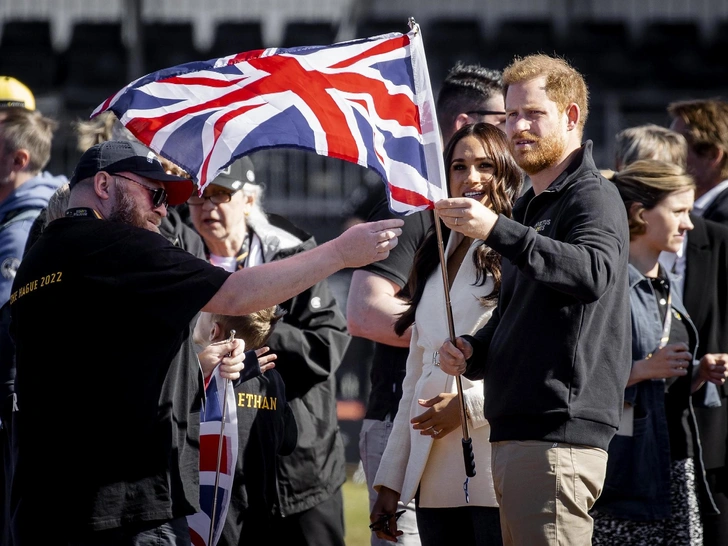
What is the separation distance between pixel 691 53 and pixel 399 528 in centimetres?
1192

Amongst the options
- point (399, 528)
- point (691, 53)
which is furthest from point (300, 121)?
point (691, 53)

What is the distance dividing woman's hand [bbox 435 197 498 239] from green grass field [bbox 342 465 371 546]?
313 cm

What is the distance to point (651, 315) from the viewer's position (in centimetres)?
425

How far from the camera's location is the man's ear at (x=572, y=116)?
3.34 metres

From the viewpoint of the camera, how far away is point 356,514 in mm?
7273

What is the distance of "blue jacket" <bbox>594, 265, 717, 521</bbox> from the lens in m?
4.00

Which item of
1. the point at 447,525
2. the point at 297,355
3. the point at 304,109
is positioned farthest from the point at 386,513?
the point at 304,109

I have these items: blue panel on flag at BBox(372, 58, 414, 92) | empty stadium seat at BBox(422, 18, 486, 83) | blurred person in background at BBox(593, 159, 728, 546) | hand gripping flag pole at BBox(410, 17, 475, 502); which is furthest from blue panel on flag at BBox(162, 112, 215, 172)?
empty stadium seat at BBox(422, 18, 486, 83)

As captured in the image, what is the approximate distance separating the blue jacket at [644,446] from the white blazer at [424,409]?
2.42 ft

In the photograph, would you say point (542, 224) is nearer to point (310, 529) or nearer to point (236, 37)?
point (310, 529)

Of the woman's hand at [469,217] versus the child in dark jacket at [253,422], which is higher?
the woman's hand at [469,217]

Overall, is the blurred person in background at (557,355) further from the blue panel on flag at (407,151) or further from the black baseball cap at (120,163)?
the black baseball cap at (120,163)

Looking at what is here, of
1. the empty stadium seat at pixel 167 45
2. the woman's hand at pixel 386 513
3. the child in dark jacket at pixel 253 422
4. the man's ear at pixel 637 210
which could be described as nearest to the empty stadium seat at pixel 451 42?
the empty stadium seat at pixel 167 45

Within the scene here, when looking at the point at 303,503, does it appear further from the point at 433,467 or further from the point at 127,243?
the point at 127,243
